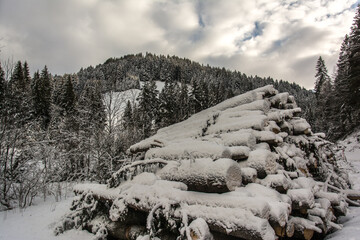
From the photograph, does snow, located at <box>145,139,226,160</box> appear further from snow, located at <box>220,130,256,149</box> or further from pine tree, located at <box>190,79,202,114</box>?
pine tree, located at <box>190,79,202,114</box>

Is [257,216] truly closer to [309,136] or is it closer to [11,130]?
[309,136]

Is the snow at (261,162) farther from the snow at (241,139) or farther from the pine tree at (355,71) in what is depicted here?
the pine tree at (355,71)

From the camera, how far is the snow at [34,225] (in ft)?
16.0

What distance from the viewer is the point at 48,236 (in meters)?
4.91

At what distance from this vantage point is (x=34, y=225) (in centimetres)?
581

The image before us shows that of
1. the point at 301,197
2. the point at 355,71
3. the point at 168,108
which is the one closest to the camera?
the point at 301,197

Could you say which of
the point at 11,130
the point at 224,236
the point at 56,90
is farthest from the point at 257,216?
the point at 56,90

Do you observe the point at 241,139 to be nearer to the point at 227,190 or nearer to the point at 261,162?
the point at 261,162

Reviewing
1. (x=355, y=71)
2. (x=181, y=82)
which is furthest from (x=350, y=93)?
(x=181, y=82)

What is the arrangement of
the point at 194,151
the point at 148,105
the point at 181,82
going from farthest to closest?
the point at 181,82
the point at 148,105
the point at 194,151

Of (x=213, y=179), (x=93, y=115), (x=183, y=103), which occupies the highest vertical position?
(x=183, y=103)

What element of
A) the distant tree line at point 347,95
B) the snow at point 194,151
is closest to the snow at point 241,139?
the snow at point 194,151

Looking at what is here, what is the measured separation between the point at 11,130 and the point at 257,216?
400 inches

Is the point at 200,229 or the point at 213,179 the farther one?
the point at 213,179
